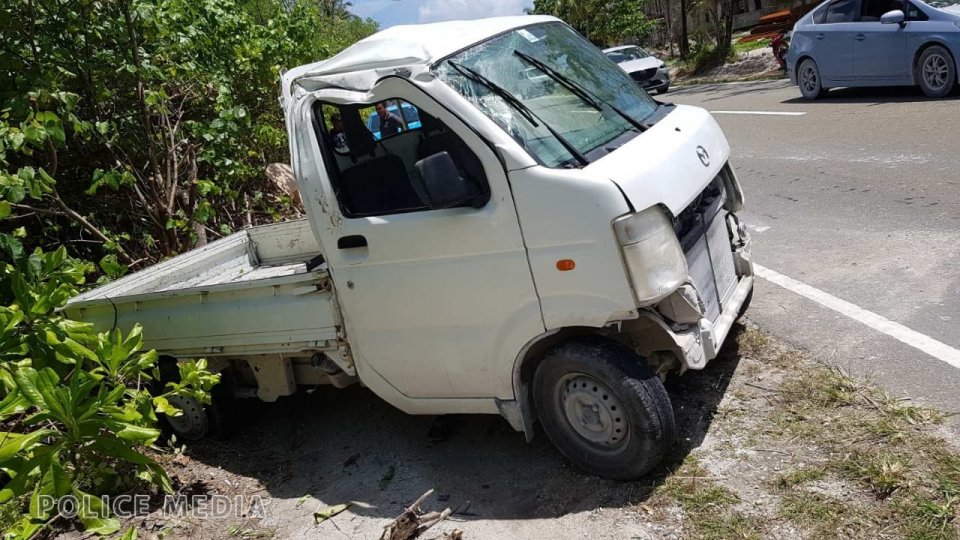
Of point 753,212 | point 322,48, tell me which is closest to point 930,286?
point 753,212

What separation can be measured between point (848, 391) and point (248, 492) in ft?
11.0

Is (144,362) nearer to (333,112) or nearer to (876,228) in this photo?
(333,112)

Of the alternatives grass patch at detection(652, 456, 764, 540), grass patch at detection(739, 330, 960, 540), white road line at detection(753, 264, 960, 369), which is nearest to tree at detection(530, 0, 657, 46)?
white road line at detection(753, 264, 960, 369)

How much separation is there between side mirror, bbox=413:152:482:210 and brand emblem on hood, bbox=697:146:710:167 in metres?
1.22

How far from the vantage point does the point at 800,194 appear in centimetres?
825

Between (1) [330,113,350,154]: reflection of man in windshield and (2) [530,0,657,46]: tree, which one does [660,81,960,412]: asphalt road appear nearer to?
(1) [330,113,350,154]: reflection of man in windshield

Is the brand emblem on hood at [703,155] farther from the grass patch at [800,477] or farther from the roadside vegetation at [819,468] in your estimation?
the grass patch at [800,477]

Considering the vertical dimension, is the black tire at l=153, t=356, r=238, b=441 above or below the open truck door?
below

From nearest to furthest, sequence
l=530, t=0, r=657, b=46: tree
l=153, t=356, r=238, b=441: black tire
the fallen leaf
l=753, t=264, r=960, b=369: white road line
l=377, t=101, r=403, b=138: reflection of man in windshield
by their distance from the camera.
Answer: the fallen leaf
l=753, t=264, r=960, b=369: white road line
l=377, t=101, r=403, b=138: reflection of man in windshield
l=153, t=356, r=238, b=441: black tire
l=530, t=0, r=657, b=46: tree

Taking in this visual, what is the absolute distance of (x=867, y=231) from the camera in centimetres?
662

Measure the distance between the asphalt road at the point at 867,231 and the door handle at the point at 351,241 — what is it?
269cm

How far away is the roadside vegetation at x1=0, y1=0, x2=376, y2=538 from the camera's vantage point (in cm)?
380

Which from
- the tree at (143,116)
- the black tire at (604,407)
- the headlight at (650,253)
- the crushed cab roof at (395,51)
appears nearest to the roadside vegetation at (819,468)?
the black tire at (604,407)

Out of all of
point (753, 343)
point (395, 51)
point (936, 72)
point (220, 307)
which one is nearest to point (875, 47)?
point (936, 72)
